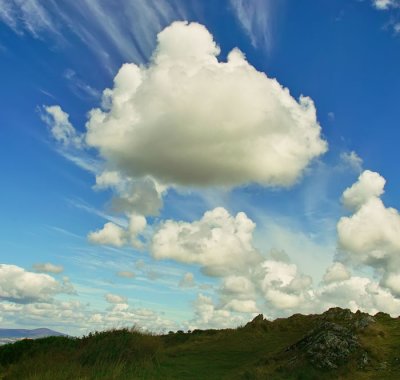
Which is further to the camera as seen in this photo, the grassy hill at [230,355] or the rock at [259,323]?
the rock at [259,323]

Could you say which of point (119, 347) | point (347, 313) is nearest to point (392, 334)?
point (347, 313)

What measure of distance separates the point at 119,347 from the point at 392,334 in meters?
17.6

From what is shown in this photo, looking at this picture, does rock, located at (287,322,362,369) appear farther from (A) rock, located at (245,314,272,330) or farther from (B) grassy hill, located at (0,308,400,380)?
(A) rock, located at (245,314,272,330)

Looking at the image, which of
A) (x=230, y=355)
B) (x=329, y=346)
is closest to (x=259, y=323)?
(x=230, y=355)

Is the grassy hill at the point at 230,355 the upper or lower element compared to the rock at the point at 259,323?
lower

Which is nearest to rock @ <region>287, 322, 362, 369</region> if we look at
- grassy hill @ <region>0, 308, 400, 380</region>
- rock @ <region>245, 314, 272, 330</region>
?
grassy hill @ <region>0, 308, 400, 380</region>

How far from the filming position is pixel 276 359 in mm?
30172

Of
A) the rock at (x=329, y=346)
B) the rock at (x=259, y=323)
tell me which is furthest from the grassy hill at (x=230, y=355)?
the rock at (x=259, y=323)

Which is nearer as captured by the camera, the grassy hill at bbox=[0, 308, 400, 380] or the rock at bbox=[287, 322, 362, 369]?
the grassy hill at bbox=[0, 308, 400, 380]

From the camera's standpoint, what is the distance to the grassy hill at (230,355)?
2673 cm

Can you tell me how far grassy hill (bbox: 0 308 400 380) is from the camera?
2673 cm

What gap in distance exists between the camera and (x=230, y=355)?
3438 centimetres

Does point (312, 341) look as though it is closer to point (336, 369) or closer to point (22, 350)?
point (336, 369)

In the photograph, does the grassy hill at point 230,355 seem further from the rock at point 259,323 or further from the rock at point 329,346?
the rock at point 259,323
